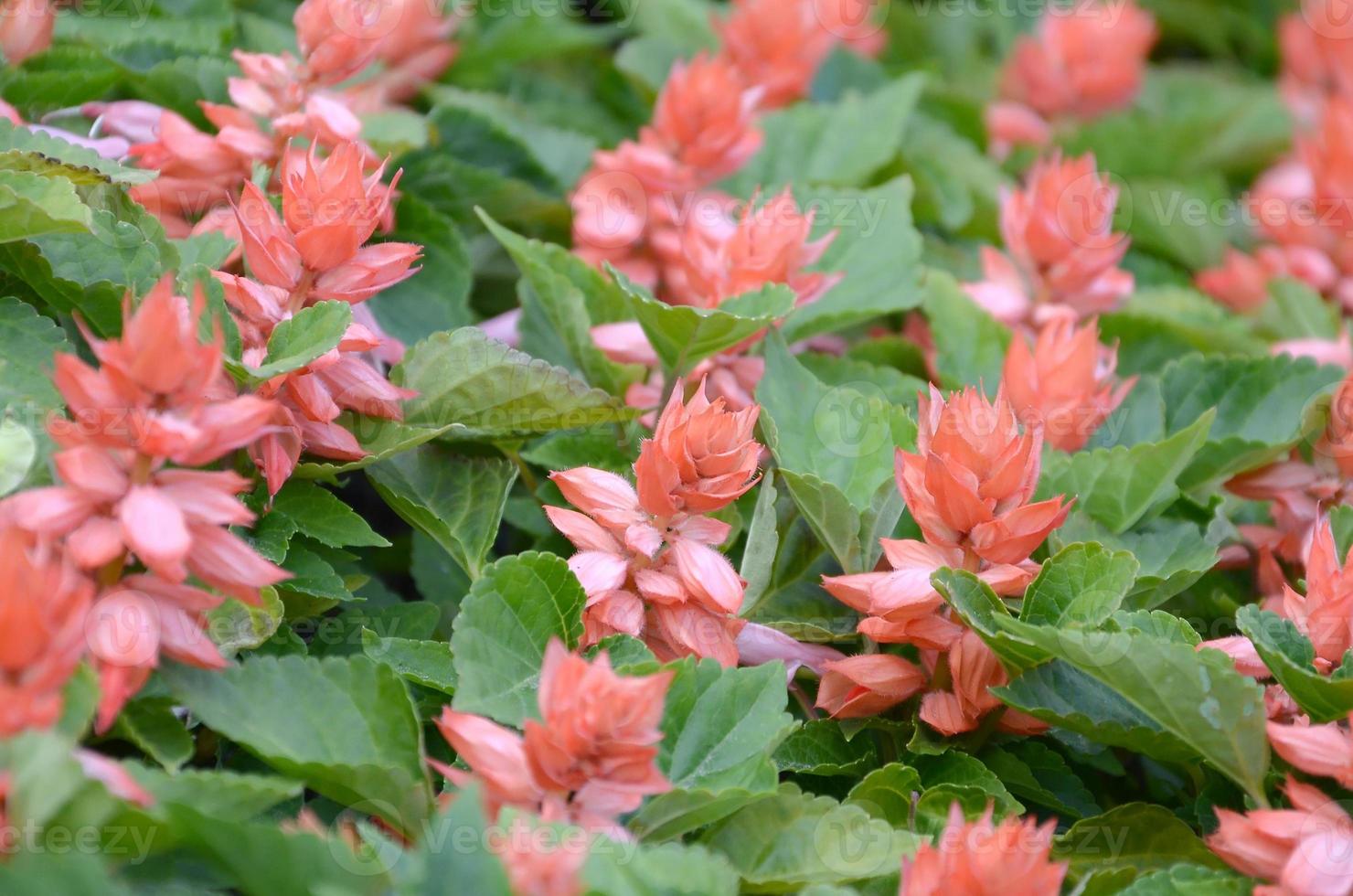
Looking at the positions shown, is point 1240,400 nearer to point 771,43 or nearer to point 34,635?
point 771,43

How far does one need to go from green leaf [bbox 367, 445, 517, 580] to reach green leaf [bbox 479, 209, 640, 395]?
14 centimetres

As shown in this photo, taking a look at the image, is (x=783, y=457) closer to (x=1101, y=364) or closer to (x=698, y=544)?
(x=698, y=544)

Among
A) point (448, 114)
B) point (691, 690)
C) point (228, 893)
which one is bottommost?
point (228, 893)

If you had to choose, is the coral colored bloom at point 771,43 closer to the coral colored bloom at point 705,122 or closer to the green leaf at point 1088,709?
the coral colored bloom at point 705,122

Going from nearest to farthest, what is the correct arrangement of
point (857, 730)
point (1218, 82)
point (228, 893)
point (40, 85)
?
point (228, 893)
point (857, 730)
point (40, 85)
point (1218, 82)

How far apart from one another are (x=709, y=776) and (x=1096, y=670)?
0.90 feet

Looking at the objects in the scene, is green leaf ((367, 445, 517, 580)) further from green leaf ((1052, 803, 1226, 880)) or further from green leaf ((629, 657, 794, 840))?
green leaf ((1052, 803, 1226, 880))

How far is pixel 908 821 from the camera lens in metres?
1.01

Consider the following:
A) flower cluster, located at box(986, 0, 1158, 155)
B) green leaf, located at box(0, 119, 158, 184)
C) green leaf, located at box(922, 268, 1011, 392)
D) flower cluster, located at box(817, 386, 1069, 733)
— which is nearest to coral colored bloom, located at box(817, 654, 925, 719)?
flower cluster, located at box(817, 386, 1069, 733)

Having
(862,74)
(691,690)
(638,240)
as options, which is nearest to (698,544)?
(691,690)

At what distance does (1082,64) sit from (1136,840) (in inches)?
58.2

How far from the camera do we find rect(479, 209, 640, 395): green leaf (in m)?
1.24

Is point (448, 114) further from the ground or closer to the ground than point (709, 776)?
further from the ground

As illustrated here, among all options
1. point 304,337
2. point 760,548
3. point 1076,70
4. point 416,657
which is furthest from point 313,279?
point 1076,70
